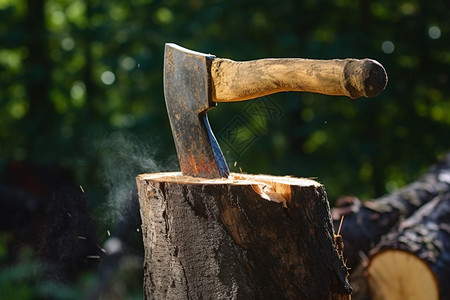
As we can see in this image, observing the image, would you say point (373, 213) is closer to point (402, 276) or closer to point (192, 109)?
point (402, 276)

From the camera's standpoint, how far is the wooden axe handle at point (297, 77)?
4.98 feet

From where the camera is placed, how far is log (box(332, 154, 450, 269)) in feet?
10.4

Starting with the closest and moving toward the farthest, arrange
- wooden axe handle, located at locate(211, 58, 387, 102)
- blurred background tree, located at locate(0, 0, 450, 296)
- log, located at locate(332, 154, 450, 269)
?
wooden axe handle, located at locate(211, 58, 387, 102)
log, located at locate(332, 154, 450, 269)
blurred background tree, located at locate(0, 0, 450, 296)

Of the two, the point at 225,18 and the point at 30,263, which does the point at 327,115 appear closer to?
the point at 225,18

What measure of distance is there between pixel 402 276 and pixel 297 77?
1.68 m

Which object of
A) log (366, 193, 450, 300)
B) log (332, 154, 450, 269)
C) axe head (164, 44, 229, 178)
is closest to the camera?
axe head (164, 44, 229, 178)

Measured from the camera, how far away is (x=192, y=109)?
201cm

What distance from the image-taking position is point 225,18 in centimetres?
552

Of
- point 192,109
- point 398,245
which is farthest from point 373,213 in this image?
point 192,109

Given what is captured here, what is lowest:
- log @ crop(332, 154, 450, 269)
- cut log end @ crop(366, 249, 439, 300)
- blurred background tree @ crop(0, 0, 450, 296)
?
cut log end @ crop(366, 249, 439, 300)

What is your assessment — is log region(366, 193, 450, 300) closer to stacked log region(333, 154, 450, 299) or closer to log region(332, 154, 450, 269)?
stacked log region(333, 154, 450, 299)

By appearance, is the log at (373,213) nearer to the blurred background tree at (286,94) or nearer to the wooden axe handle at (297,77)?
the blurred background tree at (286,94)

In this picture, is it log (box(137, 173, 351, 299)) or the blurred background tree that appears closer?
log (box(137, 173, 351, 299))

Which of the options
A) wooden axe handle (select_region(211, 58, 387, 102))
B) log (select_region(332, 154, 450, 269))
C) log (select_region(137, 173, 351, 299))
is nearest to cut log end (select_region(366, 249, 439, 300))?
log (select_region(332, 154, 450, 269))
